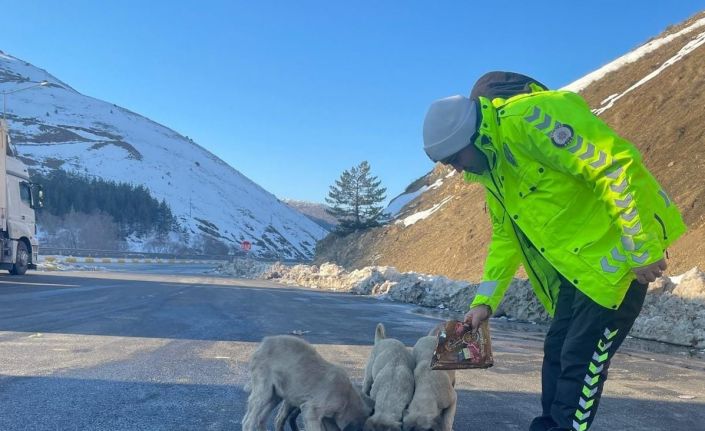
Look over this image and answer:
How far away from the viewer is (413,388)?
12.5 ft

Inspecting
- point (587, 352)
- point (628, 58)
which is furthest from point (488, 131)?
point (628, 58)

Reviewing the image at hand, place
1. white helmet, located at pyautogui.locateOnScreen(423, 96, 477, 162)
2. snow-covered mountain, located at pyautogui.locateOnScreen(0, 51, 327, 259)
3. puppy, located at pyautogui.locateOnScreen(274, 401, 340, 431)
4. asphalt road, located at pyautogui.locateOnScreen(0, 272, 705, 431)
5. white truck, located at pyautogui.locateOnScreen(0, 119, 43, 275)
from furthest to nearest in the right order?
snow-covered mountain, located at pyautogui.locateOnScreen(0, 51, 327, 259), white truck, located at pyautogui.locateOnScreen(0, 119, 43, 275), asphalt road, located at pyautogui.locateOnScreen(0, 272, 705, 431), puppy, located at pyautogui.locateOnScreen(274, 401, 340, 431), white helmet, located at pyautogui.locateOnScreen(423, 96, 477, 162)

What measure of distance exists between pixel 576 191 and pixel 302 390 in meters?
1.95

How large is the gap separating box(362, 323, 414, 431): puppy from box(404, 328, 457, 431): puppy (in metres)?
0.06

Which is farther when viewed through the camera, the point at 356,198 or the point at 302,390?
the point at 356,198

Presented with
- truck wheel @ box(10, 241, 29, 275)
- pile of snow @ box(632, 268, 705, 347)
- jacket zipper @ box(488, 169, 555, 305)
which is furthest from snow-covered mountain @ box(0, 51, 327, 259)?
jacket zipper @ box(488, 169, 555, 305)

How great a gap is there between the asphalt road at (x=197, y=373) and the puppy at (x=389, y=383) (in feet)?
2.48

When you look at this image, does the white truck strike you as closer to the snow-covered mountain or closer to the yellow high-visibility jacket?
the yellow high-visibility jacket

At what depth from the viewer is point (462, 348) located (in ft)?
11.5

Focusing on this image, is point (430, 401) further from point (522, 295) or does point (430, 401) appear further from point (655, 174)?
point (655, 174)

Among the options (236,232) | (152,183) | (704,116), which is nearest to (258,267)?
(704,116)

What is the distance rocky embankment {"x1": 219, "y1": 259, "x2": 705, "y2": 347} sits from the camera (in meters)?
9.96

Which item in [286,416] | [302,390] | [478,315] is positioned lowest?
[286,416]

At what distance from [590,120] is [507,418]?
2.75 meters
